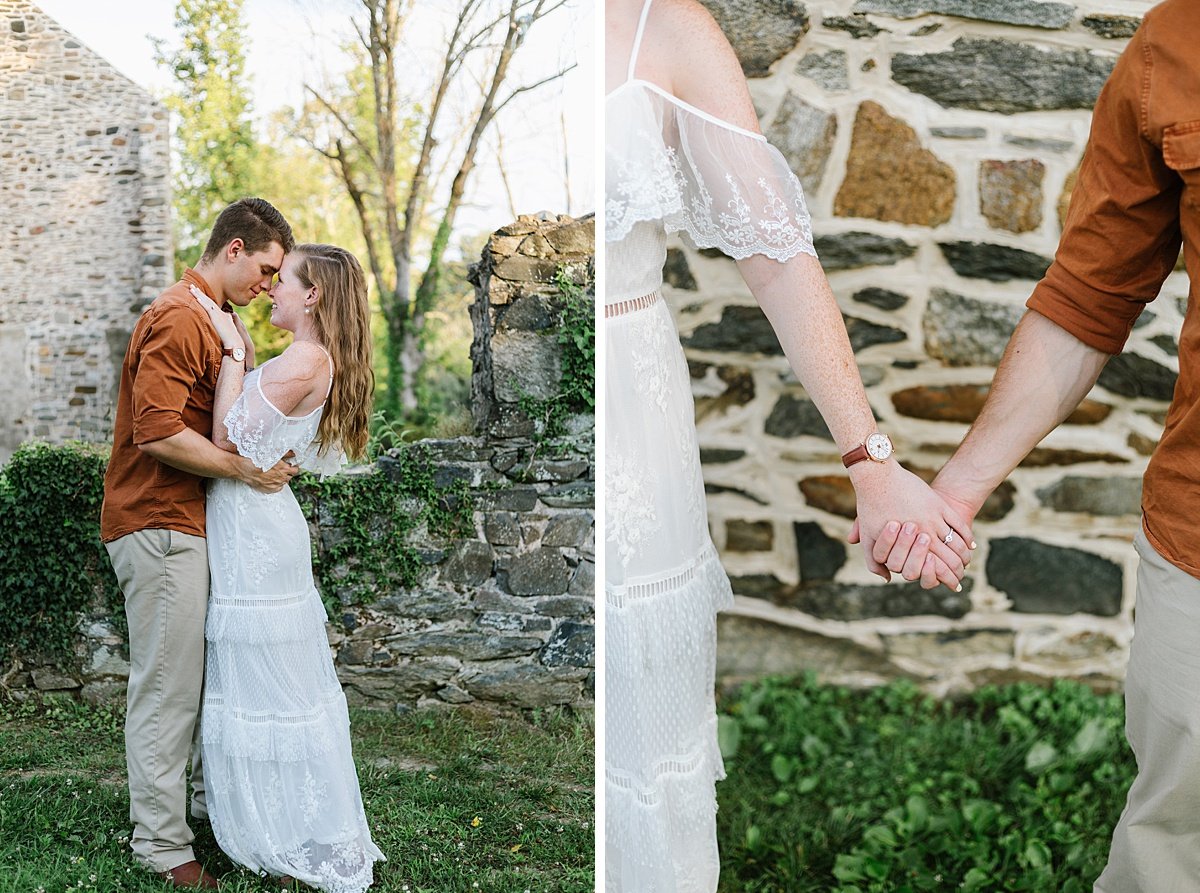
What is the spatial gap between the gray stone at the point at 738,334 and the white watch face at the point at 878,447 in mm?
1546

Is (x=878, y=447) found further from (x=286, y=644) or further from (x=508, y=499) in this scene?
(x=286, y=644)

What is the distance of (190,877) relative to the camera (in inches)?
91.7

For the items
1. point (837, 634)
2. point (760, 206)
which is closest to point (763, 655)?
point (837, 634)

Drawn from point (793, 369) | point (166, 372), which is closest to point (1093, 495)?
point (793, 369)

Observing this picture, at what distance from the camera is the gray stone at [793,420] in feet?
11.5

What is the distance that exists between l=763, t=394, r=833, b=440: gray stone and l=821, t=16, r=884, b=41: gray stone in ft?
3.82

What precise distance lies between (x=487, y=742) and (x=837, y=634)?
1.61 meters

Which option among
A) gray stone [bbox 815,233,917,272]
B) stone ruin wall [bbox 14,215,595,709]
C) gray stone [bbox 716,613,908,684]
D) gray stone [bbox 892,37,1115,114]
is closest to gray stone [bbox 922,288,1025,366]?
gray stone [bbox 815,233,917,272]

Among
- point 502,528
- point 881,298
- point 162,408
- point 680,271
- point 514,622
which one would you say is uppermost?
point 680,271

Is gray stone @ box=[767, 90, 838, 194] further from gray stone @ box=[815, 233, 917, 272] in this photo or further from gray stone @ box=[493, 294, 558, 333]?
gray stone @ box=[493, 294, 558, 333]

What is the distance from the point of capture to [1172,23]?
160 cm

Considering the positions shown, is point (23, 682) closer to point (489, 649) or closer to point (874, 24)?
point (489, 649)

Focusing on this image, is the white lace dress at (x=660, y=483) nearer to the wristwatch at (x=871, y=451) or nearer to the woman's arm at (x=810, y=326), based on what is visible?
the woman's arm at (x=810, y=326)

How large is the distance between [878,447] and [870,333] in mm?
1628
